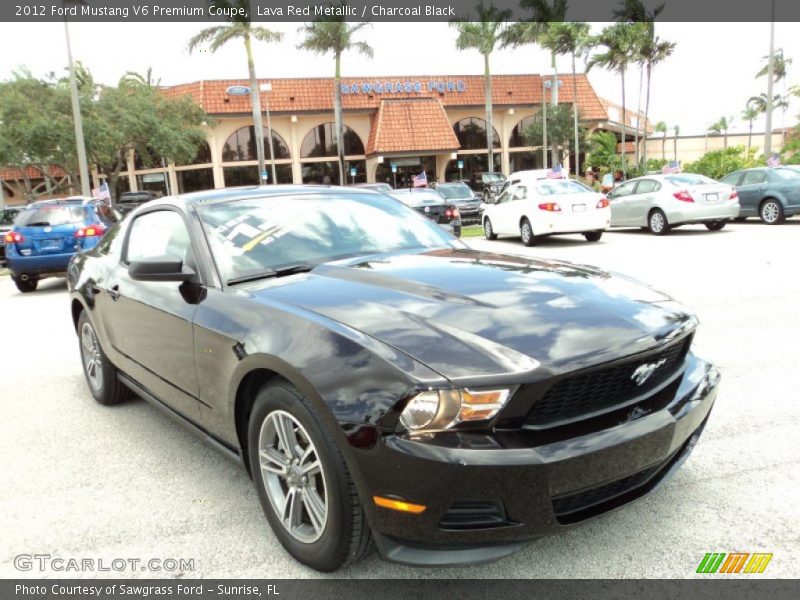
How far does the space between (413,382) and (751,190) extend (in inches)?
687

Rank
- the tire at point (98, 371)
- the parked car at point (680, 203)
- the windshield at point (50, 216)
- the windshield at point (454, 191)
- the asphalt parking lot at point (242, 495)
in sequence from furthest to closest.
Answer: the windshield at point (454, 191) < the parked car at point (680, 203) < the windshield at point (50, 216) < the tire at point (98, 371) < the asphalt parking lot at point (242, 495)

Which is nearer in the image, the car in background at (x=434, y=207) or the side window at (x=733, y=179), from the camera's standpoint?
the car in background at (x=434, y=207)

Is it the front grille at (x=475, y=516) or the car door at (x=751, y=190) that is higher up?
the car door at (x=751, y=190)

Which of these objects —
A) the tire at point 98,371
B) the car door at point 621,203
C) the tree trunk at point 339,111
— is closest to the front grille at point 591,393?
the tire at point 98,371

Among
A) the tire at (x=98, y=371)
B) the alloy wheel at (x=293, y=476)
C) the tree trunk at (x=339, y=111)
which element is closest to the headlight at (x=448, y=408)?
the alloy wheel at (x=293, y=476)

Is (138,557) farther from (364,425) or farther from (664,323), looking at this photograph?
(664,323)

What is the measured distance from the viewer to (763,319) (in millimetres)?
6406

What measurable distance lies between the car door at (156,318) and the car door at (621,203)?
14.6 meters

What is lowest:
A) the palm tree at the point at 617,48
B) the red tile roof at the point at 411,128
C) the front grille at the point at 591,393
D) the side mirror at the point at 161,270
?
the front grille at the point at 591,393

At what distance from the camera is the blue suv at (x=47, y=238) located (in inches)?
459

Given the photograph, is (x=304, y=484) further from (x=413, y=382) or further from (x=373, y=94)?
(x=373, y=94)

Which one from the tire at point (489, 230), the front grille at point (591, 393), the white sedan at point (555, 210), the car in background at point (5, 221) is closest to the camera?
the front grille at point (591, 393)

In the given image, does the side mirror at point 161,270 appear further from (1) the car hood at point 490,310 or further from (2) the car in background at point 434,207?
(2) the car in background at point 434,207

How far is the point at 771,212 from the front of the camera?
53.4 feet
